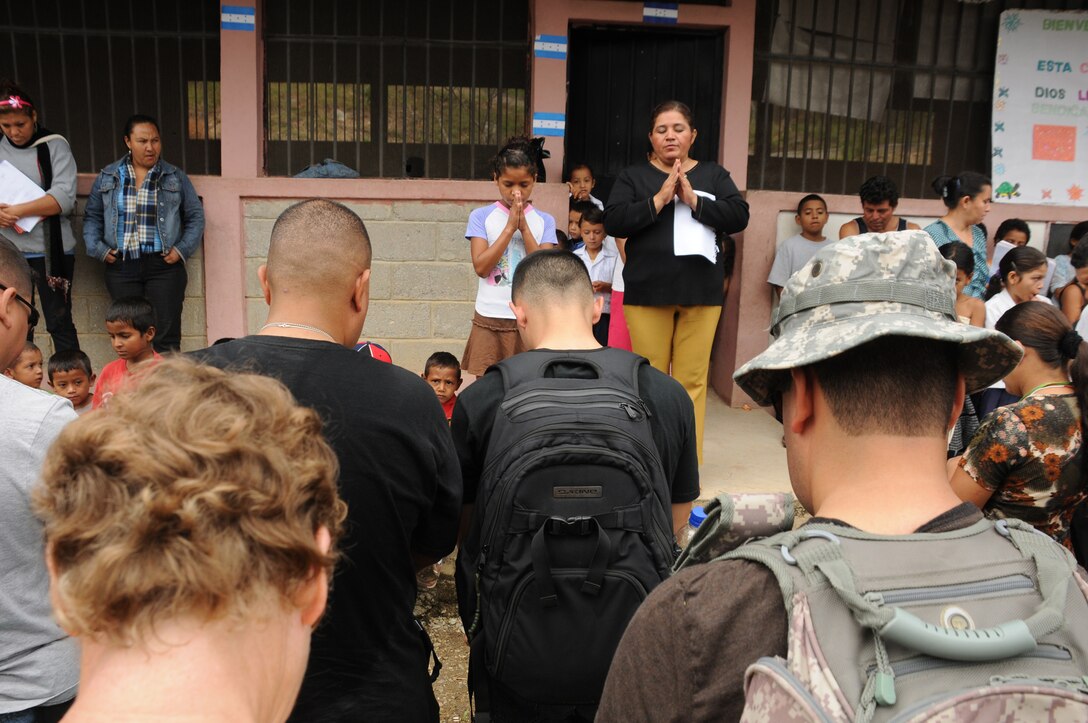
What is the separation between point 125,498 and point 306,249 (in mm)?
1243

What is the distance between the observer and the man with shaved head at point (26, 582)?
5.80ft

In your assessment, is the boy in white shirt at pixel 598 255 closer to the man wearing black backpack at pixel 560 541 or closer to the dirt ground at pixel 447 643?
the dirt ground at pixel 447 643

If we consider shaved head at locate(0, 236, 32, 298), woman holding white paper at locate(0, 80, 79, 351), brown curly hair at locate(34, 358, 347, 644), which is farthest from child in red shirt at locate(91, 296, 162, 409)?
brown curly hair at locate(34, 358, 347, 644)

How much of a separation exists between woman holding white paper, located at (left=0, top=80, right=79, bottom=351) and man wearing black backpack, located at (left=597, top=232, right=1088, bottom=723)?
Answer: 5476mm

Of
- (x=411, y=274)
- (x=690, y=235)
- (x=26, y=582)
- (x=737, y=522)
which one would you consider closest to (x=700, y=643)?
(x=737, y=522)

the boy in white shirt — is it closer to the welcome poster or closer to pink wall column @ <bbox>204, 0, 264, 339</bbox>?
pink wall column @ <bbox>204, 0, 264, 339</bbox>

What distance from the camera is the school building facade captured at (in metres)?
6.14

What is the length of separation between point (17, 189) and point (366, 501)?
4815mm

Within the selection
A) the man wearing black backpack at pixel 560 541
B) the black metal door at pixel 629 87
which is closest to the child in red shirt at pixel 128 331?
the man wearing black backpack at pixel 560 541

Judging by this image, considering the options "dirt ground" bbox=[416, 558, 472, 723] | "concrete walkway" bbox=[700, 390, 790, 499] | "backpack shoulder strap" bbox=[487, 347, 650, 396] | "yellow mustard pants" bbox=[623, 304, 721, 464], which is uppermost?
"backpack shoulder strap" bbox=[487, 347, 650, 396]

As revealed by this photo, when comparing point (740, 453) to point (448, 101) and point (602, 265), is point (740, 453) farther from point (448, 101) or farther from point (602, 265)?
point (448, 101)

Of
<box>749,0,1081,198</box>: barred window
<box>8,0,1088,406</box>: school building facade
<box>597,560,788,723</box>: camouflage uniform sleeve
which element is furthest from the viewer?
<box>749,0,1081,198</box>: barred window

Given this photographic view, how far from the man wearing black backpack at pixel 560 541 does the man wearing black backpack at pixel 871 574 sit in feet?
2.56

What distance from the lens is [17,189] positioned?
5.43 m
